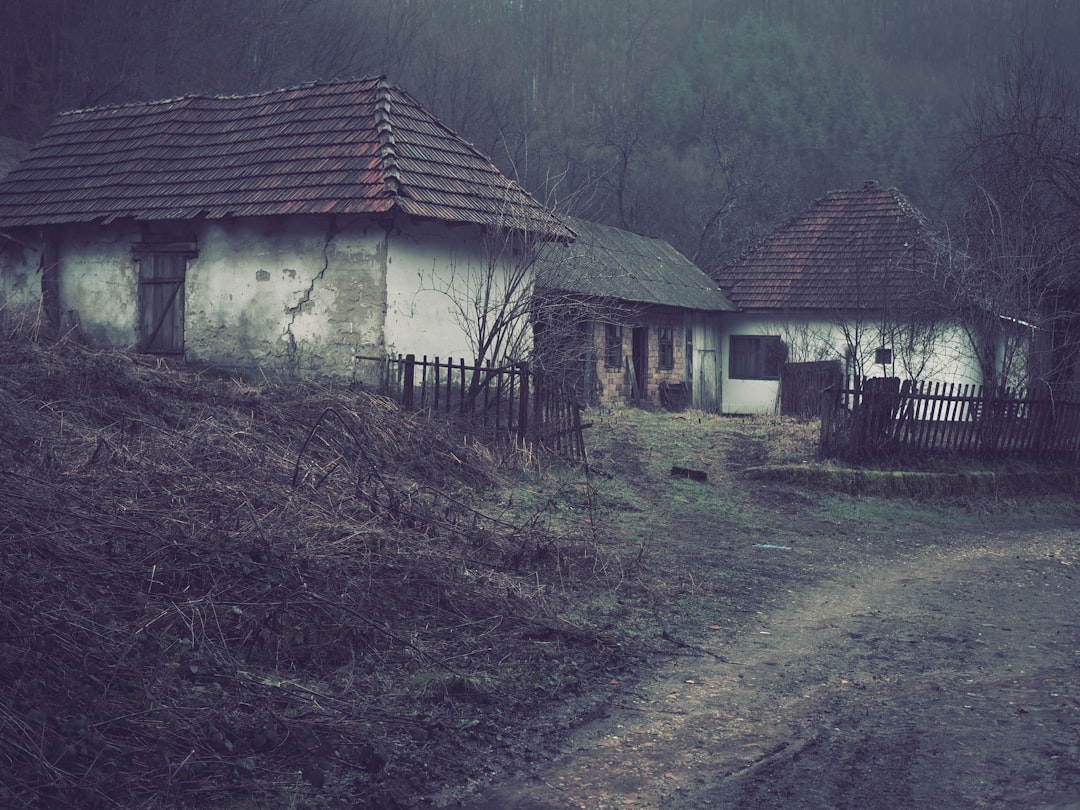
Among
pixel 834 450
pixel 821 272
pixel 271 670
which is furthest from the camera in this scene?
pixel 821 272

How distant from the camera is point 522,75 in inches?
1797

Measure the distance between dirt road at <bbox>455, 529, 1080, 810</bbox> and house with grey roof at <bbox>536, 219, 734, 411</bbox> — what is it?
1326cm

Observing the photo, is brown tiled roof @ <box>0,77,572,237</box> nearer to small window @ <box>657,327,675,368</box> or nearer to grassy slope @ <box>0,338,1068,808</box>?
grassy slope @ <box>0,338,1068,808</box>

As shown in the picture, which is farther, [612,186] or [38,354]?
[612,186]

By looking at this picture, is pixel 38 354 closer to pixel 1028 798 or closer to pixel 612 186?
pixel 1028 798

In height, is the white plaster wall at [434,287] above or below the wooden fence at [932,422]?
above

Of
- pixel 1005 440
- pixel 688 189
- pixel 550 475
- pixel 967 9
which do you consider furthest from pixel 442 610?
A: pixel 967 9

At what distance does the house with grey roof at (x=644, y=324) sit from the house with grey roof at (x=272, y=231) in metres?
4.95

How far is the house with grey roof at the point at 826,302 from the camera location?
22656 mm

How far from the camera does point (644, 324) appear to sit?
24734 mm

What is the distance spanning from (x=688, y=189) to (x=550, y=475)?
126 feet

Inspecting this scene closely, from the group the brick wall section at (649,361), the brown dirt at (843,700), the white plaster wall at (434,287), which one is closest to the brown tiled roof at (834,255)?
the brick wall section at (649,361)

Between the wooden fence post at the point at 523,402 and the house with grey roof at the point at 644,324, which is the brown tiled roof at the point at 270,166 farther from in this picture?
the house with grey roof at the point at 644,324

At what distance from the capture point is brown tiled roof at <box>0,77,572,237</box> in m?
14.8
